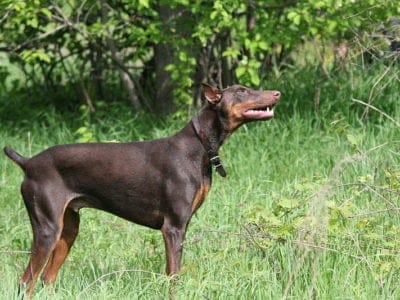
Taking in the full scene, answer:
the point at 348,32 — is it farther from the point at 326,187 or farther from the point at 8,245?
the point at 326,187

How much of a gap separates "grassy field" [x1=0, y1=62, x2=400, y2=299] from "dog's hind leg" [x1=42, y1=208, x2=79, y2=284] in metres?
0.09

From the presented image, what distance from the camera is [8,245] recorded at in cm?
766

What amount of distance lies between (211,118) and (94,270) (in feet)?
4.06

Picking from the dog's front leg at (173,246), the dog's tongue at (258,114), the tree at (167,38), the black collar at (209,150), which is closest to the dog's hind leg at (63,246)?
the dog's front leg at (173,246)

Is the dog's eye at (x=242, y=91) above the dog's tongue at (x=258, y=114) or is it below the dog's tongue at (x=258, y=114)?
above

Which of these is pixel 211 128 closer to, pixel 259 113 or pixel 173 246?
pixel 259 113

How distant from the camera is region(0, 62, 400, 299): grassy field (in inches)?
233

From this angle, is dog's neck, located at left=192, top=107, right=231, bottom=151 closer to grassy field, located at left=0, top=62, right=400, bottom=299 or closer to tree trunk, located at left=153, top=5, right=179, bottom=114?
grassy field, located at left=0, top=62, right=400, bottom=299

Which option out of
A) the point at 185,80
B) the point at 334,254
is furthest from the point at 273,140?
the point at 334,254

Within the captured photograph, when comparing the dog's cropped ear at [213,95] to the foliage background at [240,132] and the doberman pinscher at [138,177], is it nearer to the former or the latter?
the doberman pinscher at [138,177]

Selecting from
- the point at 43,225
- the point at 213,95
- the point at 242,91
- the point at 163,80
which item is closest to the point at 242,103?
the point at 242,91

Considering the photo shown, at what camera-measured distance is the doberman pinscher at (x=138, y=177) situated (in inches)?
249

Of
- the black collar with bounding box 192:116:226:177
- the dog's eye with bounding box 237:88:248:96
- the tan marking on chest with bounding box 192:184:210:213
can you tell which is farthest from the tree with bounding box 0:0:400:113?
the tan marking on chest with bounding box 192:184:210:213

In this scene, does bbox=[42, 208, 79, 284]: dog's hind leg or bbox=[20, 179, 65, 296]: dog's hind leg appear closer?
bbox=[20, 179, 65, 296]: dog's hind leg
